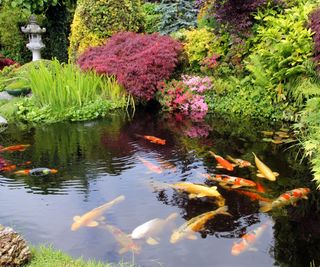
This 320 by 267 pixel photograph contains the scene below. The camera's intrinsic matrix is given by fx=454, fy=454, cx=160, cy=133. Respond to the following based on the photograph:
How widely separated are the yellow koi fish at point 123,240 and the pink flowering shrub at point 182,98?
4.66 meters

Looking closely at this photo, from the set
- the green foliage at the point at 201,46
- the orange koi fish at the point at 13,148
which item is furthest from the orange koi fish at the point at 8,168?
the green foliage at the point at 201,46

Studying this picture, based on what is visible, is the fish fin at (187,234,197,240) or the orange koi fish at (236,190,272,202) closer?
the fish fin at (187,234,197,240)

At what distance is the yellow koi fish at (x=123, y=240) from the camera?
4.05m

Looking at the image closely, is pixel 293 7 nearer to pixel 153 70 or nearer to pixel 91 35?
pixel 153 70

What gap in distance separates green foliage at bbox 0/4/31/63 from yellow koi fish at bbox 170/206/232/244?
1102 centimetres

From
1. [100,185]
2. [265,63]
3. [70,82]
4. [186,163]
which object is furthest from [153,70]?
[100,185]

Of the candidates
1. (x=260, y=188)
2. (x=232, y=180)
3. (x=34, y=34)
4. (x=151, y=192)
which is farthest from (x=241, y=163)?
(x=34, y=34)

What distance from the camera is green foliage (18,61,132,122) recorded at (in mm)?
8555

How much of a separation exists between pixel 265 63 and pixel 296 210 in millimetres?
4071

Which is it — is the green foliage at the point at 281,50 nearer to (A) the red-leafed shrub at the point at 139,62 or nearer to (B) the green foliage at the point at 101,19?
(A) the red-leafed shrub at the point at 139,62

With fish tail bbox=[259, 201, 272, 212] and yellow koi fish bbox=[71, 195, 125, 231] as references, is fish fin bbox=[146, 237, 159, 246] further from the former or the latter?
fish tail bbox=[259, 201, 272, 212]

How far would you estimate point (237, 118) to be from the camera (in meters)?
8.40

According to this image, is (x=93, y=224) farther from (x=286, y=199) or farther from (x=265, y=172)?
(x=265, y=172)

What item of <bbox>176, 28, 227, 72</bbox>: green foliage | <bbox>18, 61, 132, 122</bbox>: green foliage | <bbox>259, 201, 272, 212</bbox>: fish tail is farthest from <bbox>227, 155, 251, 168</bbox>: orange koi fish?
<bbox>176, 28, 227, 72</bbox>: green foliage
